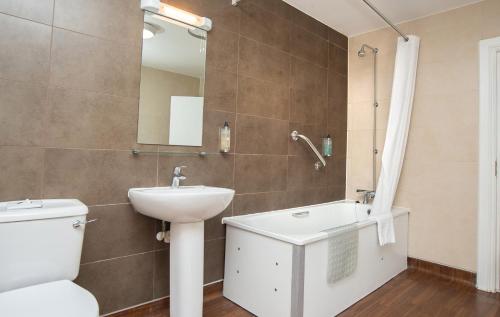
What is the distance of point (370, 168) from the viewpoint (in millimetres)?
2951

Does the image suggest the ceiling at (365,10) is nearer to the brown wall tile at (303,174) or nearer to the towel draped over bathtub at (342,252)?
the brown wall tile at (303,174)

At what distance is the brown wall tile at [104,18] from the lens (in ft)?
4.80

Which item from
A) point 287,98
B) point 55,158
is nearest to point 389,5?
point 287,98

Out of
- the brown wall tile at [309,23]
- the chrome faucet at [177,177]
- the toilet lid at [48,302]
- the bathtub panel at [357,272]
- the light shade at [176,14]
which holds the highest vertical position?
the brown wall tile at [309,23]

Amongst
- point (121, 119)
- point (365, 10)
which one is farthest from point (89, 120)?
point (365, 10)

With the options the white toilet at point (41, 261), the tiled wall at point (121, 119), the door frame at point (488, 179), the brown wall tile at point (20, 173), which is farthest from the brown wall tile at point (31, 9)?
the door frame at point (488, 179)

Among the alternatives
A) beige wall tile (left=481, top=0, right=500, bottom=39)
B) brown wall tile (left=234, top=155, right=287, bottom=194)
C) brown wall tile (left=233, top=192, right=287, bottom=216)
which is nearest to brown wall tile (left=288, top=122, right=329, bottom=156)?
brown wall tile (left=234, top=155, right=287, bottom=194)

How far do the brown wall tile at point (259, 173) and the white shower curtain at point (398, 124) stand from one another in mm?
845

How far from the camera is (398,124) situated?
2447 millimetres

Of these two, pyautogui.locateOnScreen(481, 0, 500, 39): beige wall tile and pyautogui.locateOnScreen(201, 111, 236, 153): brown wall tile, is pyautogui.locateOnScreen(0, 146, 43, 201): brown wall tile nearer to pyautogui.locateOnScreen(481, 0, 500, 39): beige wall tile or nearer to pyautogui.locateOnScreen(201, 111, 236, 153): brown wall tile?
pyautogui.locateOnScreen(201, 111, 236, 153): brown wall tile

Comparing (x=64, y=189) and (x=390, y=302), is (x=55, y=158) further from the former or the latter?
(x=390, y=302)

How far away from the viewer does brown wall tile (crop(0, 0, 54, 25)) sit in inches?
52.1

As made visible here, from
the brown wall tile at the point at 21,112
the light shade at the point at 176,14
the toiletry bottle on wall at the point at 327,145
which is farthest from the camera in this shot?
the toiletry bottle on wall at the point at 327,145

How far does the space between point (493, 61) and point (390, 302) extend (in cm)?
205
